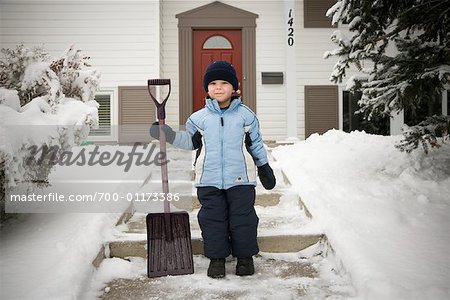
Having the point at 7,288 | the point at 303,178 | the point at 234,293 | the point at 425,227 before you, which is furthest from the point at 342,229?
the point at 7,288

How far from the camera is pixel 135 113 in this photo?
7480 mm

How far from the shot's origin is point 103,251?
8.71 feet

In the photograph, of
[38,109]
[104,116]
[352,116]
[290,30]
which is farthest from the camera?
[352,116]

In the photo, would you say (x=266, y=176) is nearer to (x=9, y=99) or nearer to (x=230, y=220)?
(x=230, y=220)

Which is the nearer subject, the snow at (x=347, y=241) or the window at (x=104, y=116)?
the snow at (x=347, y=241)

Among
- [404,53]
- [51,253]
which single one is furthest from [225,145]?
[404,53]

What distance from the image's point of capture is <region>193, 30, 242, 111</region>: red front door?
26.2ft

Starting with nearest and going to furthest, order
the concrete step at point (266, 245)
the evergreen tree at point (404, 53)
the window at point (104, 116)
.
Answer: the concrete step at point (266, 245), the evergreen tree at point (404, 53), the window at point (104, 116)

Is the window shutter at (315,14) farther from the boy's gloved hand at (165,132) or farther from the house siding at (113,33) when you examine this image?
the boy's gloved hand at (165,132)

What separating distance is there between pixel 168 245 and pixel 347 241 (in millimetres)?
1165

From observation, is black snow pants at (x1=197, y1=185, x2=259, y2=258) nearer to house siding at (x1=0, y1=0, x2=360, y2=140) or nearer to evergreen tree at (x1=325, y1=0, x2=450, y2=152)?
evergreen tree at (x1=325, y1=0, x2=450, y2=152)

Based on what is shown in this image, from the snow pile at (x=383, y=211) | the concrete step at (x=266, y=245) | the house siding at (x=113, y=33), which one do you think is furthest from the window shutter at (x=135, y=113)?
the concrete step at (x=266, y=245)

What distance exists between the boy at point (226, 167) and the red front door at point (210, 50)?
541cm

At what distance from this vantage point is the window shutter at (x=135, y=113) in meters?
7.43
